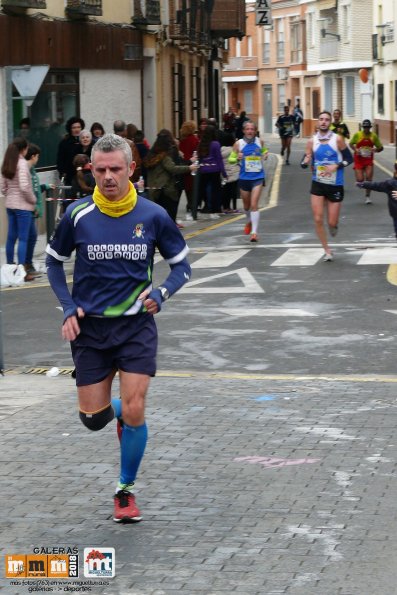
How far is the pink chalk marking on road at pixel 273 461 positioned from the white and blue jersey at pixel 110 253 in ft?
4.87


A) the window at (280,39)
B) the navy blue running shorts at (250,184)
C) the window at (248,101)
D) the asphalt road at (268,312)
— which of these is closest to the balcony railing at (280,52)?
the window at (280,39)

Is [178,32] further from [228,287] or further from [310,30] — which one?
[310,30]

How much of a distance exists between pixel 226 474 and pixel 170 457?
51cm

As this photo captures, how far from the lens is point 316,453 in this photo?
7.84m

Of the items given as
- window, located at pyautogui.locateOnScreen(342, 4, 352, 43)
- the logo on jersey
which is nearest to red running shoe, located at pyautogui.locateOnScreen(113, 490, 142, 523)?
the logo on jersey

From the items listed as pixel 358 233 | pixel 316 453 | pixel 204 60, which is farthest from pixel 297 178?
pixel 316 453

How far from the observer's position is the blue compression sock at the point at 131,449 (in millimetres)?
6598

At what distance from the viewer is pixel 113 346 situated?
6.55 meters

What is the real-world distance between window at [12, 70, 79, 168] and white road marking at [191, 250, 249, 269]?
5992 mm

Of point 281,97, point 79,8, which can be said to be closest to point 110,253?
point 79,8

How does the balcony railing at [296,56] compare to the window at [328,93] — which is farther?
the balcony railing at [296,56]

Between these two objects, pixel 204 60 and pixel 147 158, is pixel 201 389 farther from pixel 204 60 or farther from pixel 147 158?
pixel 204 60

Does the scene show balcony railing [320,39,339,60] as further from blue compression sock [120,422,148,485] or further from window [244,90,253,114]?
blue compression sock [120,422,148,485]

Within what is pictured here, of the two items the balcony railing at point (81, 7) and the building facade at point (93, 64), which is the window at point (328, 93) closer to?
the building facade at point (93, 64)
